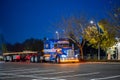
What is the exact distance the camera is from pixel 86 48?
220 feet

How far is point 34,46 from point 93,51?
31481 millimetres

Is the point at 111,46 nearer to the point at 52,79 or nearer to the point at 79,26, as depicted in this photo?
the point at 79,26

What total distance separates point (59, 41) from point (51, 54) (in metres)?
2.46

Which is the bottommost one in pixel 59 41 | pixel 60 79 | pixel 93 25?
pixel 60 79

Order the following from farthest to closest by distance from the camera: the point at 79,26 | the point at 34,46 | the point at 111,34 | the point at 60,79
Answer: the point at 34,46 < the point at 79,26 < the point at 111,34 < the point at 60,79

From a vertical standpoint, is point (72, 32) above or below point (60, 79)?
above

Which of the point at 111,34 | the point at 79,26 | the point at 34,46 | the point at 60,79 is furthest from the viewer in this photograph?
the point at 34,46

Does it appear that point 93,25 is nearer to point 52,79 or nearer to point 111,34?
point 111,34

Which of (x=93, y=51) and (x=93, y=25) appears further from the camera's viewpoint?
(x=93, y=51)

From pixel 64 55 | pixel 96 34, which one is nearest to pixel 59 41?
pixel 64 55

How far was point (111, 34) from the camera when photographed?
49.6 m

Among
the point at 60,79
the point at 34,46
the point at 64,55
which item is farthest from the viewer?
the point at 34,46

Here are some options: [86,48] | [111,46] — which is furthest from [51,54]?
[86,48]

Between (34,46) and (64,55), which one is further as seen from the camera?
(34,46)
